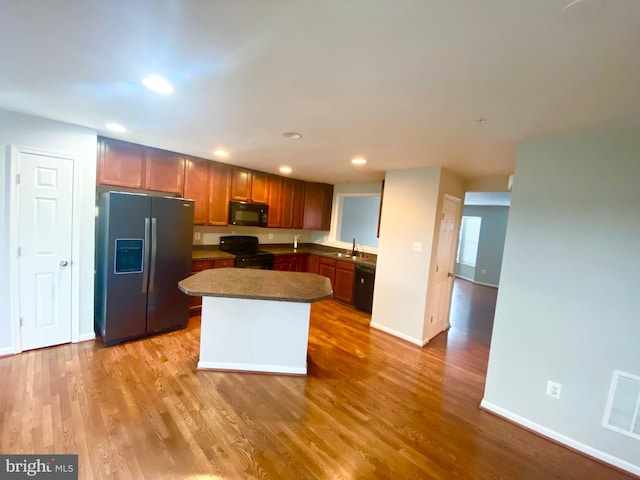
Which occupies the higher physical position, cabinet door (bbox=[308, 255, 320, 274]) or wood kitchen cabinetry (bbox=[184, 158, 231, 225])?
wood kitchen cabinetry (bbox=[184, 158, 231, 225])

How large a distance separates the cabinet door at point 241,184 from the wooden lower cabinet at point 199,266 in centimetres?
102

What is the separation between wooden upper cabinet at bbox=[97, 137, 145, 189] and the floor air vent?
4827 mm

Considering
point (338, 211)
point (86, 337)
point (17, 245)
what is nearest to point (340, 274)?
point (338, 211)

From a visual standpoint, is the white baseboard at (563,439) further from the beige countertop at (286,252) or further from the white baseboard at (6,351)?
the white baseboard at (6,351)

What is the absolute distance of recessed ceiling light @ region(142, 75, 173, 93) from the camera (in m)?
1.62

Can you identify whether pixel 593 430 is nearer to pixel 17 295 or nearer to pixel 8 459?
pixel 8 459

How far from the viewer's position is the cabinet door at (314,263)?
17.5 ft

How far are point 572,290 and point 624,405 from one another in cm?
81

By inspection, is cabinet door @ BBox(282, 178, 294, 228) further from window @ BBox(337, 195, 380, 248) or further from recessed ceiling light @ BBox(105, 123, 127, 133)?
recessed ceiling light @ BBox(105, 123, 127, 133)

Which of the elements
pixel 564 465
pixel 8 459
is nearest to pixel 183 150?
pixel 8 459

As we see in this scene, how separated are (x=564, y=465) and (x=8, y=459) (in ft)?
11.7

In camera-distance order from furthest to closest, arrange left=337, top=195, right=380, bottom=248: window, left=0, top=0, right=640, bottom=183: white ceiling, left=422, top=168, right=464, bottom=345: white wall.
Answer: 1. left=337, top=195, right=380, bottom=248: window
2. left=422, top=168, right=464, bottom=345: white wall
3. left=0, top=0, right=640, bottom=183: white ceiling

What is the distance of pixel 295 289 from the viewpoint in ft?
8.59

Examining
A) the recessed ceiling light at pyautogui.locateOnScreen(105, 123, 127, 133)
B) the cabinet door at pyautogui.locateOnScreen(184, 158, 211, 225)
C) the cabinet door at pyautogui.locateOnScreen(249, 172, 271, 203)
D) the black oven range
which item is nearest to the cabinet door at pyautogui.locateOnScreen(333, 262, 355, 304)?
the black oven range
